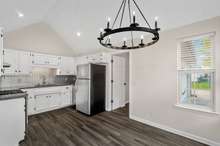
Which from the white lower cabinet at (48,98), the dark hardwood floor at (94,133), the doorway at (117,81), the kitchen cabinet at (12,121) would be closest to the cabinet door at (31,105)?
the white lower cabinet at (48,98)

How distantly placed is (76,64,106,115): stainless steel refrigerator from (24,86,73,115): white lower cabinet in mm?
830

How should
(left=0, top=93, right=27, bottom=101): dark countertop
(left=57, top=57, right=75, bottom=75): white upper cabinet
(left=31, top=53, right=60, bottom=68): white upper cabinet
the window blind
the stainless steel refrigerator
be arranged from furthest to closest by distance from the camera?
1. (left=57, top=57, right=75, bottom=75): white upper cabinet
2. (left=31, top=53, right=60, bottom=68): white upper cabinet
3. the stainless steel refrigerator
4. the window blind
5. (left=0, top=93, right=27, bottom=101): dark countertop

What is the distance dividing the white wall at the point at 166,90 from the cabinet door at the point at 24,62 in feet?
11.9

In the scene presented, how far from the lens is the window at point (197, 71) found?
2.37 m

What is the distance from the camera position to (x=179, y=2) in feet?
7.35

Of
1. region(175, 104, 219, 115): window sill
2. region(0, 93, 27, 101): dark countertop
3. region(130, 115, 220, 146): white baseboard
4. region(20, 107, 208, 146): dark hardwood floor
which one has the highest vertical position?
region(0, 93, 27, 101): dark countertop

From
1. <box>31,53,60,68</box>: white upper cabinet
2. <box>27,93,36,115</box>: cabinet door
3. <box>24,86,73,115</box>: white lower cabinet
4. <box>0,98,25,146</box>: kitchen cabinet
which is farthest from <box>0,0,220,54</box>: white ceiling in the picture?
<box>27,93,36,115</box>: cabinet door

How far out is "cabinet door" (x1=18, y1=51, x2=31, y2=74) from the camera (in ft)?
12.7

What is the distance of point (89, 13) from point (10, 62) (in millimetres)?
2974

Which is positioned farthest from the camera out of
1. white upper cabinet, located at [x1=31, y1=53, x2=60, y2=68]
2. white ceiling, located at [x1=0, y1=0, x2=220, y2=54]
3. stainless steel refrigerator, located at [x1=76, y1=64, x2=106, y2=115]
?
white upper cabinet, located at [x1=31, y1=53, x2=60, y2=68]

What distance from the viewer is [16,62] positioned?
3793 millimetres

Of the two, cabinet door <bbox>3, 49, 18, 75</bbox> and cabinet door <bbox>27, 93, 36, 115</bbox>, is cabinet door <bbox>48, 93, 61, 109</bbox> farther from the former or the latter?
cabinet door <bbox>3, 49, 18, 75</bbox>

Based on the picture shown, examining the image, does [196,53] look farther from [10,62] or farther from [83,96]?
[10,62]

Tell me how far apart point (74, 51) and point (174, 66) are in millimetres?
4515
